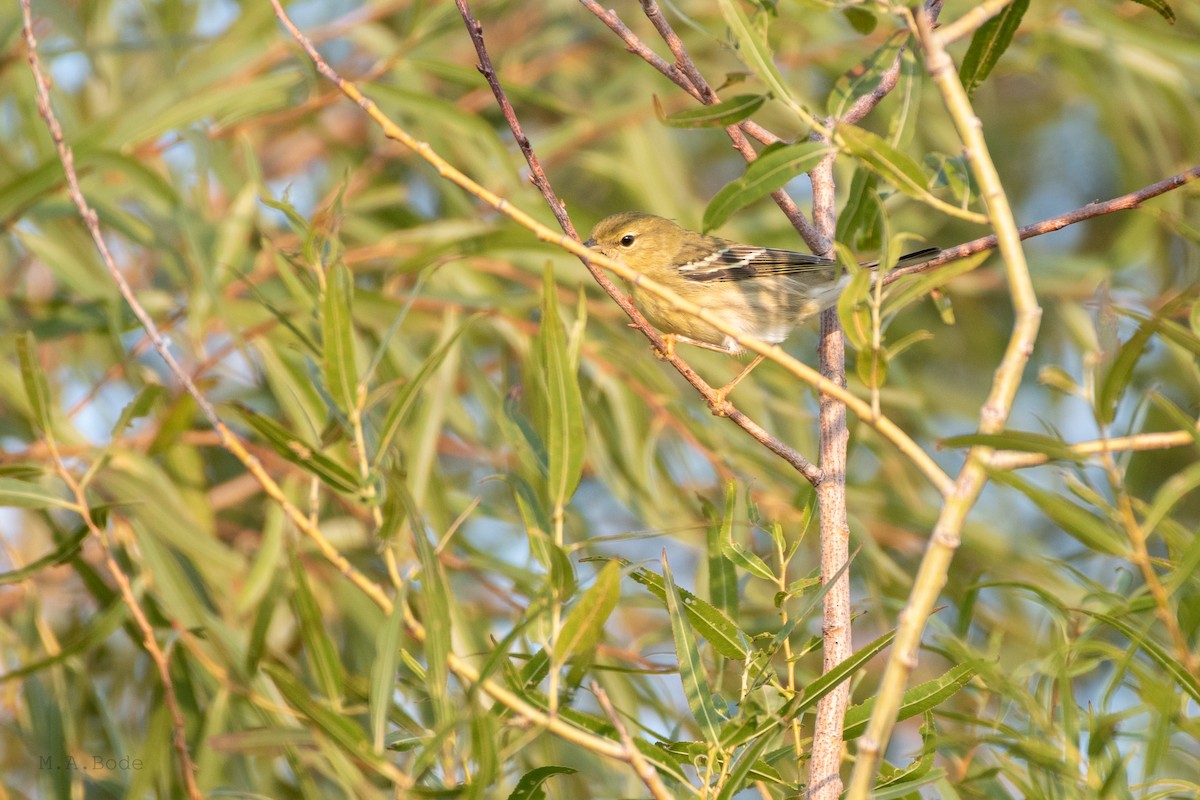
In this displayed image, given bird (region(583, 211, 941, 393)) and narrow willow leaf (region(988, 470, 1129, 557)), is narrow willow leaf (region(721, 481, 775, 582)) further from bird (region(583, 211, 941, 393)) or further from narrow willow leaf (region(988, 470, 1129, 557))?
bird (region(583, 211, 941, 393))

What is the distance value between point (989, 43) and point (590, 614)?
944 millimetres

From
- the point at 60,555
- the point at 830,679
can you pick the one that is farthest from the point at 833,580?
the point at 60,555

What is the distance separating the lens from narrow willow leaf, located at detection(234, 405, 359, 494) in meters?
1.81

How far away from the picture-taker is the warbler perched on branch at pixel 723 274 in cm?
360

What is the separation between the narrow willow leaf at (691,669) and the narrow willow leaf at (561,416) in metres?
0.18

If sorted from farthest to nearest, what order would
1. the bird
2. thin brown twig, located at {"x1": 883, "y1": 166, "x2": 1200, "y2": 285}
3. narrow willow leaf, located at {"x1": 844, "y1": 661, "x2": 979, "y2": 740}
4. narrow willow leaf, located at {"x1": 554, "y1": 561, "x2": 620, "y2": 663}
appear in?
the bird < thin brown twig, located at {"x1": 883, "y1": 166, "x2": 1200, "y2": 285} < narrow willow leaf, located at {"x1": 844, "y1": 661, "x2": 979, "y2": 740} < narrow willow leaf, located at {"x1": 554, "y1": 561, "x2": 620, "y2": 663}

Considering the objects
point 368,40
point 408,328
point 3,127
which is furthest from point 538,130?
point 3,127

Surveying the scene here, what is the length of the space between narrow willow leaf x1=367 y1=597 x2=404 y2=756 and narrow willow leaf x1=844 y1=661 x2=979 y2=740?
609 mm

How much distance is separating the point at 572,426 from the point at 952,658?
1.04 m

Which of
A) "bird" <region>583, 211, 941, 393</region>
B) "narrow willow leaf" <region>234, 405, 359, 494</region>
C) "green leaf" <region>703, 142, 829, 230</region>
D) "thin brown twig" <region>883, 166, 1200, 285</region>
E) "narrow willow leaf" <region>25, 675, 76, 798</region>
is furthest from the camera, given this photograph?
"bird" <region>583, 211, 941, 393</region>

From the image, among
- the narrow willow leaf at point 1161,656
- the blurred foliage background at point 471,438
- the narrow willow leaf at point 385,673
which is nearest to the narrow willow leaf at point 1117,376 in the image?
the blurred foliage background at point 471,438

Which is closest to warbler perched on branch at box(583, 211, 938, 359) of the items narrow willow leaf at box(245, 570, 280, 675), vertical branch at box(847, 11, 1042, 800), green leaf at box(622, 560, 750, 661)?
narrow willow leaf at box(245, 570, 280, 675)

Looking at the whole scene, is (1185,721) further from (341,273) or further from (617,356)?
(617,356)

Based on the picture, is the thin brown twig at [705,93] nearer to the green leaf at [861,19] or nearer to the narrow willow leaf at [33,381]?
the green leaf at [861,19]
